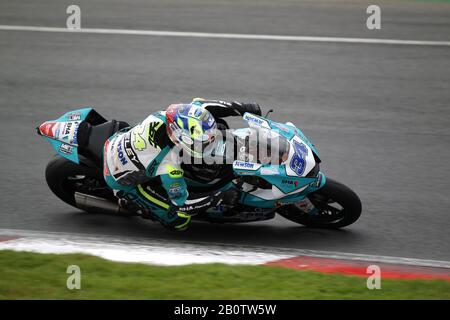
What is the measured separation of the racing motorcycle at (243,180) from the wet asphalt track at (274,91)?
0.69 ft

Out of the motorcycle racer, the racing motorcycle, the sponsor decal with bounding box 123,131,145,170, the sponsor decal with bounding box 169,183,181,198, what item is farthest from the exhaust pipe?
the sponsor decal with bounding box 169,183,181,198

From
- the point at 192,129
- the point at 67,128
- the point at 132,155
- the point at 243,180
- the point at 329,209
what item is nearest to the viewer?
the point at 192,129

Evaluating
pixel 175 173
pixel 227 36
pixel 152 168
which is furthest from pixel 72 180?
pixel 227 36

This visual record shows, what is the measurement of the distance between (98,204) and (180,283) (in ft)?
6.83

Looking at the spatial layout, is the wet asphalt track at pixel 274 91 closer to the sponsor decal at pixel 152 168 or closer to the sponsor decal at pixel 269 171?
the sponsor decal at pixel 152 168

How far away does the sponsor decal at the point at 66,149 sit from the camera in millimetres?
8062

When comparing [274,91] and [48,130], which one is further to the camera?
[274,91]

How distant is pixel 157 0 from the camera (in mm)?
16516

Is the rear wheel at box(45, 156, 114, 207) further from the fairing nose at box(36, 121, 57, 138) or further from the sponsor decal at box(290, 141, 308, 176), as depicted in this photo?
the sponsor decal at box(290, 141, 308, 176)

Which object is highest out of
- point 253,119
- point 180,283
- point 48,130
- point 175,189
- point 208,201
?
point 253,119

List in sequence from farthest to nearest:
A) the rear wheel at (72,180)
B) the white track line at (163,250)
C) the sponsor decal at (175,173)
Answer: the rear wheel at (72,180) < the sponsor decal at (175,173) < the white track line at (163,250)

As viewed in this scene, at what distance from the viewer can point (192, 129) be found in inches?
289

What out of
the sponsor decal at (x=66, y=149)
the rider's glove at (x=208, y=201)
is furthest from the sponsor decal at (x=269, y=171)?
the sponsor decal at (x=66, y=149)

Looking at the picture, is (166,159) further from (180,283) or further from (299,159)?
(180,283)
